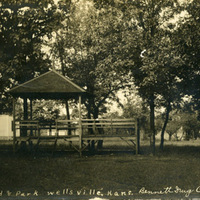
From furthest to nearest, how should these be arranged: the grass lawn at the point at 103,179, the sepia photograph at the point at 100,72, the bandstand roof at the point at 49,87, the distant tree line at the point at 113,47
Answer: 1. the distant tree line at the point at 113,47
2. the bandstand roof at the point at 49,87
3. the sepia photograph at the point at 100,72
4. the grass lawn at the point at 103,179

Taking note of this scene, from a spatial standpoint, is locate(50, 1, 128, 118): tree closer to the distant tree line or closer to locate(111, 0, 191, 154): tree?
the distant tree line

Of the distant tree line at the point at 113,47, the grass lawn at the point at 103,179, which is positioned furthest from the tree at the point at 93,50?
the grass lawn at the point at 103,179

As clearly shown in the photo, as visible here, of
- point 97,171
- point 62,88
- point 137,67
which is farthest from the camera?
point 137,67

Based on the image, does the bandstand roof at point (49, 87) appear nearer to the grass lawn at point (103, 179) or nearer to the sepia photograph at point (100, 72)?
the sepia photograph at point (100, 72)

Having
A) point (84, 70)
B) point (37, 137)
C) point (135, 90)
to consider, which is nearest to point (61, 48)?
point (84, 70)

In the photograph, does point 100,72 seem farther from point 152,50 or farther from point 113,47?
point 152,50

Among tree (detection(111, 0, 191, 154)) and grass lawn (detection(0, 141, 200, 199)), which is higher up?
tree (detection(111, 0, 191, 154))

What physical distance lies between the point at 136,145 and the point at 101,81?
222 inches

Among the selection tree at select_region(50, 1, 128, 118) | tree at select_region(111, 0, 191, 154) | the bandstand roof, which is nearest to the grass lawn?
the bandstand roof

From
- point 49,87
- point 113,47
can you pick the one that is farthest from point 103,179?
point 113,47

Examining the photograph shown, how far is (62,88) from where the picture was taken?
19391mm

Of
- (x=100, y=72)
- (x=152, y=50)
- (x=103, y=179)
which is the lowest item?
(x=103, y=179)

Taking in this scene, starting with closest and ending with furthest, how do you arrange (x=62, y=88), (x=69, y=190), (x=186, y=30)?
(x=69, y=190) → (x=62, y=88) → (x=186, y=30)

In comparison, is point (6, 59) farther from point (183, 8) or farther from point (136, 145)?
point (183, 8)
